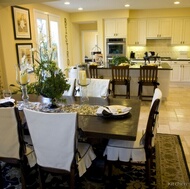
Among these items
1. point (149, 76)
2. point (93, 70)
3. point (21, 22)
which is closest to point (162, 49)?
point (149, 76)

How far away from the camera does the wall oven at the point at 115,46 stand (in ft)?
25.0

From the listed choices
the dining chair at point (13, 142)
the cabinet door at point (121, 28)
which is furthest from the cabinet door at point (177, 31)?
the dining chair at point (13, 142)

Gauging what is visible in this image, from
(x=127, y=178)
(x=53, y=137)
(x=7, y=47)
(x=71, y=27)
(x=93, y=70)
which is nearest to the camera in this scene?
(x=53, y=137)

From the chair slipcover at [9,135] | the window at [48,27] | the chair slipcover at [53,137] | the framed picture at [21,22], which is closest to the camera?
the chair slipcover at [53,137]

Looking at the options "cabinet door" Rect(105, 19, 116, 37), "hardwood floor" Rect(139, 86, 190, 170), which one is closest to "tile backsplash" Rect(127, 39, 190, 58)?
"cabinet door" Rect(105, 19, 116, 37)

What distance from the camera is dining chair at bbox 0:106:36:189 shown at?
5.95 feet

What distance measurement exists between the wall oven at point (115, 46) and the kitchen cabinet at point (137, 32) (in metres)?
0.48

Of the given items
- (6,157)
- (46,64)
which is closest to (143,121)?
(46,64)

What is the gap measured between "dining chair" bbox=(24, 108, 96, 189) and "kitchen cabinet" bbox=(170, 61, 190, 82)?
6283 mm

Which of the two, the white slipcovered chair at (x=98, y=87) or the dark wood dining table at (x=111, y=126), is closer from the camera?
the dark wood dining table at (x=111, y=126)

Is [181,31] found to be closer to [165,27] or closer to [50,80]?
[165,27]

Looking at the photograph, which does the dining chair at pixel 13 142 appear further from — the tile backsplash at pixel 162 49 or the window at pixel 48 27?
the tile backsplash at pixel 162 49

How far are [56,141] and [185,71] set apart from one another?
6602 mm

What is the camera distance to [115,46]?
7707 millimetres
